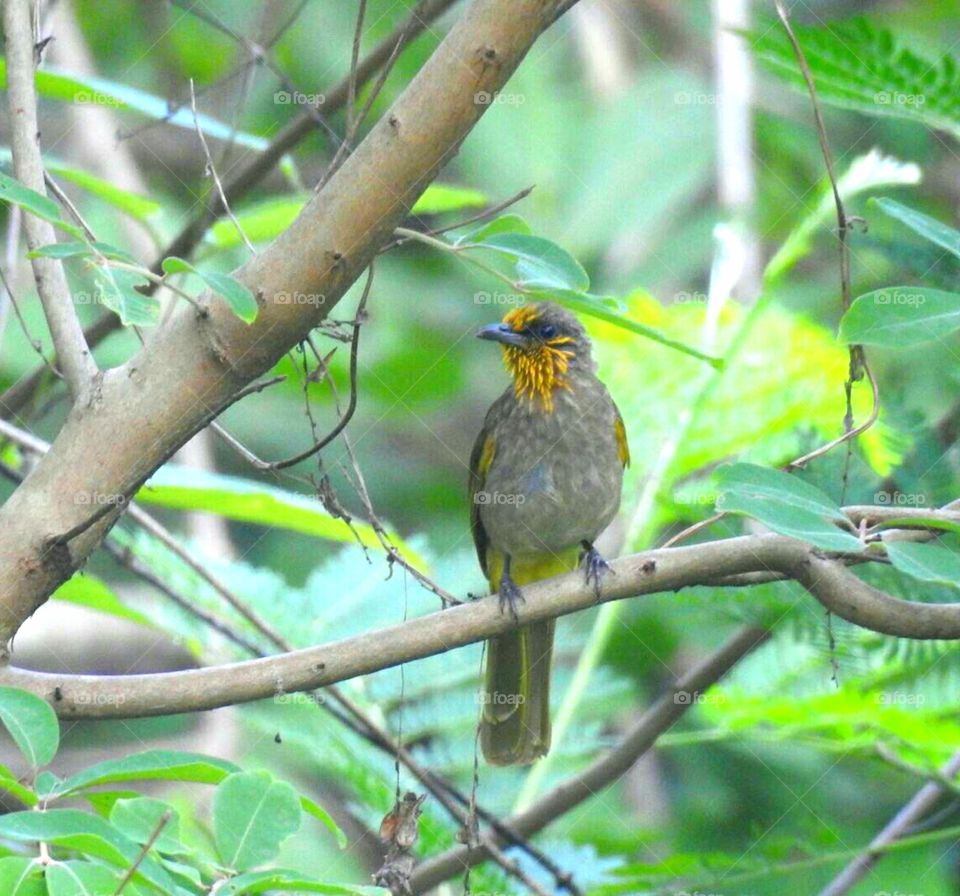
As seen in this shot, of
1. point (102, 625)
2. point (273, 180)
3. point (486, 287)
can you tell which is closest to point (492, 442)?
point (102, 625)

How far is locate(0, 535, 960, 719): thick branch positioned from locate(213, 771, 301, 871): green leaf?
1.16ft

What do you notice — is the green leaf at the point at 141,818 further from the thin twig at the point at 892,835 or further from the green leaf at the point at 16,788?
the thin twig at the point at 892,835

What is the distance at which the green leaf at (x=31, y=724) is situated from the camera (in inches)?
71.5

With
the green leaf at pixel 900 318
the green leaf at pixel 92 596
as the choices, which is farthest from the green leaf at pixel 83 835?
the green leaf at pixel 92 596

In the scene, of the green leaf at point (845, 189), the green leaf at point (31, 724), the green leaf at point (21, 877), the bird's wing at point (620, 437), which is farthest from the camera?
the bird's wing at point (620, 437)

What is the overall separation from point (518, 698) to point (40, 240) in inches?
90.6

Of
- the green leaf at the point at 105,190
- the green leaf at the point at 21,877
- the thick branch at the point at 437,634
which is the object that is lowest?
the green leaf at the point at 21,877

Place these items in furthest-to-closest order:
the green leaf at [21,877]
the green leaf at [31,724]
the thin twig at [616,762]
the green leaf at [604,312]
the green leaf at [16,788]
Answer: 1. the thin twig at [616,762]
2. the green leaf at [604,312]
3. the green leaf at [31,724]
4. the green leaf at [16,788]
5. the green leaf at [21,877]

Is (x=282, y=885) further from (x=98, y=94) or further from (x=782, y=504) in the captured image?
(x=98, y=94)

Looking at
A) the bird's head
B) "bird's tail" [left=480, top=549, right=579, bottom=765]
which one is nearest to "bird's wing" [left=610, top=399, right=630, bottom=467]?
the bird's head

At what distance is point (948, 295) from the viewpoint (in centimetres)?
210

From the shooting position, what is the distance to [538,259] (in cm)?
230

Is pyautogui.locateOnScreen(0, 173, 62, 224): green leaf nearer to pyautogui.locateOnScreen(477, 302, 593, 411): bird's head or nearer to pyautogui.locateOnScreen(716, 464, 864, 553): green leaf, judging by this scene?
pyautogui.locateOnScreen(716, 464, 864, 553): green leaf

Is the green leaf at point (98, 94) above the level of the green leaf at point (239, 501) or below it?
above
